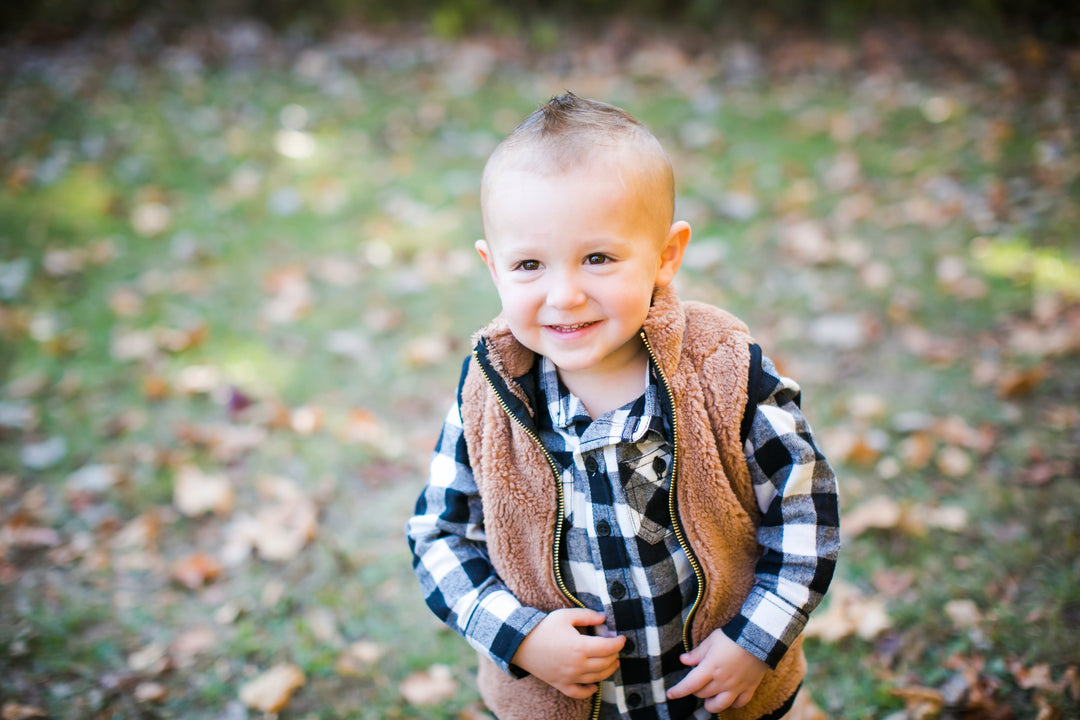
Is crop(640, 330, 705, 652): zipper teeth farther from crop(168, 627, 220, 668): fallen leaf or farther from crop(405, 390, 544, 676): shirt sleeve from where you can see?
crop(168, 627, 220, 668): fallen leaf

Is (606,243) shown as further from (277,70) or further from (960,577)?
(277,70)

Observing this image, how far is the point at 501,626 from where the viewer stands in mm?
1378

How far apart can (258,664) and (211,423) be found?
1358 millimetres

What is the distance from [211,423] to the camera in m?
3.36

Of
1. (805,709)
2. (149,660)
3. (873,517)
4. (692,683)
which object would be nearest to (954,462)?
(873,517)

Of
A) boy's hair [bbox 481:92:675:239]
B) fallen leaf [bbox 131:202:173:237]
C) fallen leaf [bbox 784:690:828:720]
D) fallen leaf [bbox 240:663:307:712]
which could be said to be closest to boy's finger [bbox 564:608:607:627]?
fallen leaf [bbox 784:690:828:720]

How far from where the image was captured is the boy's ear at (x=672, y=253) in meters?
1.37

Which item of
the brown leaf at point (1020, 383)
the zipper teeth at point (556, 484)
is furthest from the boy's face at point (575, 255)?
the brown leaf at point (1020, 383)

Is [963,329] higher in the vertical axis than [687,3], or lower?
lower

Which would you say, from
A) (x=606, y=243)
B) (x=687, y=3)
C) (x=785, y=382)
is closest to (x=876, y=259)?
(x=785, y=382)

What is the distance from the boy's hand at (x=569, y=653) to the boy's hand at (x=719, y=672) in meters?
0.14

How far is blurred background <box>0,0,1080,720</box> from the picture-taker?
231cm

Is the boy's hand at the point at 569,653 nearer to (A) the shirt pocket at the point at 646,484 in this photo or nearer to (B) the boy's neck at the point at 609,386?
(A) the shirt pocket at the point at 646,484

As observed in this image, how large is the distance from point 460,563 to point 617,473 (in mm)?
362
